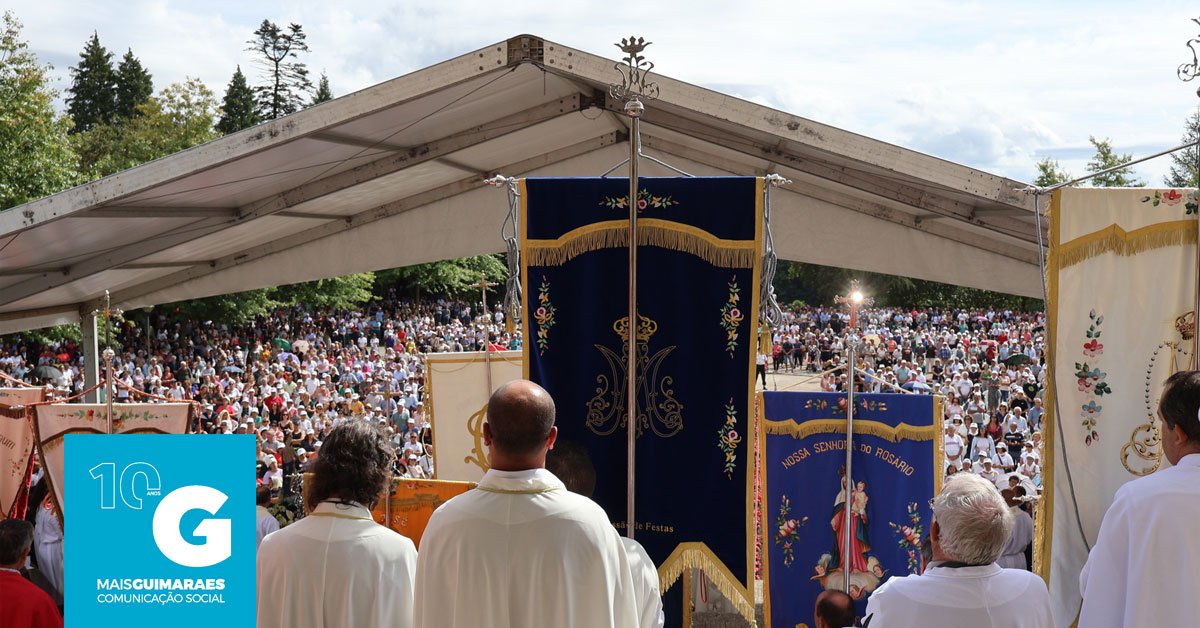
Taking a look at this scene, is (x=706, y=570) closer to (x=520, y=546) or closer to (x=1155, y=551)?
(x=1155, y=551)

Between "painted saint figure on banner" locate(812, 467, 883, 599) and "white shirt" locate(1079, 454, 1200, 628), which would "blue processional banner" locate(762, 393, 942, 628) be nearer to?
"painted saint figure on banner" locate(812, 467, 883, 599)

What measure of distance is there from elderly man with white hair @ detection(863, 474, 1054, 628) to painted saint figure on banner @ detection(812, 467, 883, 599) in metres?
3.55

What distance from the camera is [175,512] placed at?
283 centimetres

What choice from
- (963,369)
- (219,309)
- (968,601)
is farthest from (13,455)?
(219,309)

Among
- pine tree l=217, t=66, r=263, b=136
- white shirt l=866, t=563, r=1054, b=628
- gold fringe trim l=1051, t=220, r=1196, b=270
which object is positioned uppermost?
pine tree l=217, t=66, r=263, b=136

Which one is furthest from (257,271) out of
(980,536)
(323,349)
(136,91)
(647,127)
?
(136,91)

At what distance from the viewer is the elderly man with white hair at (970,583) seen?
2367 mm

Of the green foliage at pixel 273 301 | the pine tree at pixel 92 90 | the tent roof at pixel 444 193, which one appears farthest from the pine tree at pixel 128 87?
the tent roof at pixel 444 193

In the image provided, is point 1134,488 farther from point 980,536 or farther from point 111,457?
point 111,457

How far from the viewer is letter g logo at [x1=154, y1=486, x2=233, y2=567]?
283 centimetres

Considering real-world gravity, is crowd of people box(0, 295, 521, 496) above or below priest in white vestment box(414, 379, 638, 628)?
below

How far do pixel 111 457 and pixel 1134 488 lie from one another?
3.28m

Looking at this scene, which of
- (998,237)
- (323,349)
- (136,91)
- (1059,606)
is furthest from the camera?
(136,91)

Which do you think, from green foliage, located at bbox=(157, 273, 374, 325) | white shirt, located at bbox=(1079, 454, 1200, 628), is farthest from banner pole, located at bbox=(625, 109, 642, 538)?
green foliage, located at bbox=(157, 273, 374, 325)
